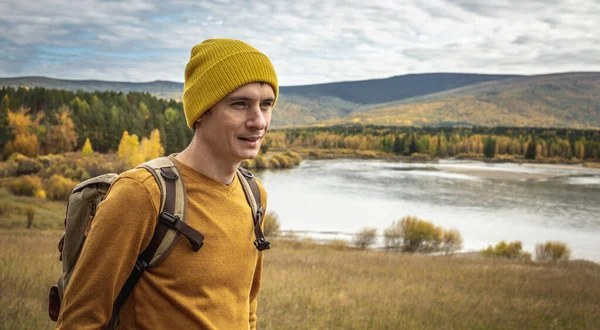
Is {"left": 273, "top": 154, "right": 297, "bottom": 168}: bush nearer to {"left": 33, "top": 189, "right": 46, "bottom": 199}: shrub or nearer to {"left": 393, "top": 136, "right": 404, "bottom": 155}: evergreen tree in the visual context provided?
{"left": 33, "top": 189, "right": 46, "bottom": 199}: shrub

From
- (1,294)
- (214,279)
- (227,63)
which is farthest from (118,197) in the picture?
(1,294)

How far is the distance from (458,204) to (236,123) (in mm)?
41409

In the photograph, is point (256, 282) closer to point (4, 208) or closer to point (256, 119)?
point (256, 119)

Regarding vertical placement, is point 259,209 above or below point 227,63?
below

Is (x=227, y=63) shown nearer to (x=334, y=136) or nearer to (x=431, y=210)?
(x=431, y=210)

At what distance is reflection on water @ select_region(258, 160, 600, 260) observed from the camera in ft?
104

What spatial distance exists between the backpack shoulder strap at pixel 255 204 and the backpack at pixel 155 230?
346 millimetres

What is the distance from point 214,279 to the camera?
181 cm

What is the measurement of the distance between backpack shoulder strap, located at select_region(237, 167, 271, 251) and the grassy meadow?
389 centimetres

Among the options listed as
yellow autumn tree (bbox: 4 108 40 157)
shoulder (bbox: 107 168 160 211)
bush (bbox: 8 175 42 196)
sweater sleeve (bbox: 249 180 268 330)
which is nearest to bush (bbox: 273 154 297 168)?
yellow autumn tree (bbox: 4 108 40 157)

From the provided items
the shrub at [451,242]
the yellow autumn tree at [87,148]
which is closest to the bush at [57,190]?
→ the yellow autumn tree at [87,148]

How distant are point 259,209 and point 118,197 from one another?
2.08 ft

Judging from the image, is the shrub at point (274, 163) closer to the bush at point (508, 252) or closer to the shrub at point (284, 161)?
the shrub at point (284, 161)

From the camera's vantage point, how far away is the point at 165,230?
66.9 inches
